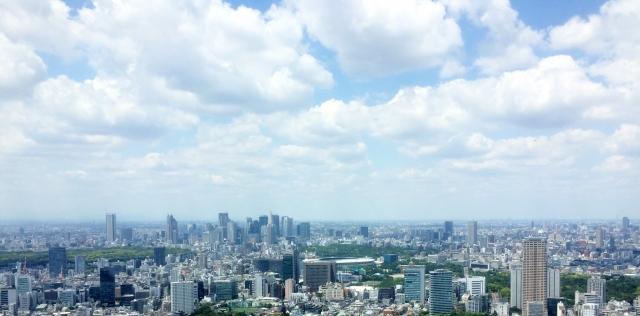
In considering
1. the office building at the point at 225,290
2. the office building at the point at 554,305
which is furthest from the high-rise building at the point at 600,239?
the office building at the point at 225,290

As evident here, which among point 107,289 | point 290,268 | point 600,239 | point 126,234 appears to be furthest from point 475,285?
point 126,234

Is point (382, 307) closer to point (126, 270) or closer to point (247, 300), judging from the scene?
point (247, 300)

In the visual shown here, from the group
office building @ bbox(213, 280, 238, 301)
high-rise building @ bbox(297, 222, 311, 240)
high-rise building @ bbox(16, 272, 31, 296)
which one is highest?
high-rise building @ bbox(16, 272, 31, 296)

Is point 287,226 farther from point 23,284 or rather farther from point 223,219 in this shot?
point 23,284

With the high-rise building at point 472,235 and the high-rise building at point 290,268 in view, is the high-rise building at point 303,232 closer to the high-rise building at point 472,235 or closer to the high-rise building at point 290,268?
the high-rise building at point 472,235

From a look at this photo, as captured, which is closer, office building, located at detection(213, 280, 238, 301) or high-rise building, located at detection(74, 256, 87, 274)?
office building, located at detection(213, 280, 238, 301)

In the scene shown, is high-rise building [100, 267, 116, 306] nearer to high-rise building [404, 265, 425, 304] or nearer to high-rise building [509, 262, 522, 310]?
high-rise building [404, 265, 425, 304]

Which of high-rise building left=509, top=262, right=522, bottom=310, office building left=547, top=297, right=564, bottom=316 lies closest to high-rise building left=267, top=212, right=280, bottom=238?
high-rise building left=509, top=262, right=522, bottom=310
